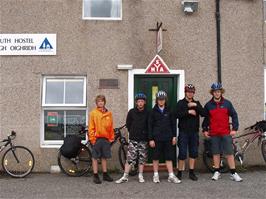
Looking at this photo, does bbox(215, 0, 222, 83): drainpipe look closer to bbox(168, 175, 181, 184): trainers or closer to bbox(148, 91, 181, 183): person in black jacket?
bbox(148, 91, 181, 183): person in black jacket

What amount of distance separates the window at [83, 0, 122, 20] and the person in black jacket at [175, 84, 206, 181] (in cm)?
263

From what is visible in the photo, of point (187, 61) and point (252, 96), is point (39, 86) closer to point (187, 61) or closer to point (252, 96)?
point (187, 61)

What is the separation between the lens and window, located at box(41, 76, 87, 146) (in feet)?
34.1

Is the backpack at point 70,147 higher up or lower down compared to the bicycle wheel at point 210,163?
higher up

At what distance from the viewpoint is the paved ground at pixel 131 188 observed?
7941mm

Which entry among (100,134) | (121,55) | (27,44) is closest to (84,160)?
(100,134)

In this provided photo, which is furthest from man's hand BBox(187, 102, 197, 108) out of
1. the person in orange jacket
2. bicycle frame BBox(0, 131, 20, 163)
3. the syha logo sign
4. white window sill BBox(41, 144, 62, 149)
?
bicycle frame BBox(0, 131, 20, 163)

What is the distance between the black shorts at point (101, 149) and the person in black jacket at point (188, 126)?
1519 millimetres

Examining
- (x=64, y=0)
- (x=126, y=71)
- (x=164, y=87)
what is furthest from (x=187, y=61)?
(x=64, y=0)

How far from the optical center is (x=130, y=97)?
33.9 feet

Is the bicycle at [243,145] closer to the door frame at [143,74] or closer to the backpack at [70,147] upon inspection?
the door frame at [143,74]

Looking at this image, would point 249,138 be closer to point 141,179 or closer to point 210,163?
point 210,163

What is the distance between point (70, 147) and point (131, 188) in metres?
1.88

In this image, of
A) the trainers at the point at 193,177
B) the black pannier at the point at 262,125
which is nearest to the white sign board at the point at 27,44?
the trainers at the point at 193,177
